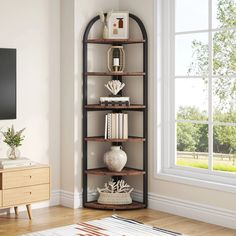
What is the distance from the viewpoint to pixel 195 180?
5020mm

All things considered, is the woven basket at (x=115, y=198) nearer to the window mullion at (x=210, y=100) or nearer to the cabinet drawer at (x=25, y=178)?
the cabinet drawer at (x=25, y=178)

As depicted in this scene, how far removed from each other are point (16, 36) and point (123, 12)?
111cm

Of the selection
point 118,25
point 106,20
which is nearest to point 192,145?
point 118,25

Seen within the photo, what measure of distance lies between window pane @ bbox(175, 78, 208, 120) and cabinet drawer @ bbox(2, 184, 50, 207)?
1.50 metres

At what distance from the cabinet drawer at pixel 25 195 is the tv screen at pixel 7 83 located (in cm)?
70

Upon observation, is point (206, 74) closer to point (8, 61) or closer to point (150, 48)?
point (150, 48)

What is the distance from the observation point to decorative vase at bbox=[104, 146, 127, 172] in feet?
17.5

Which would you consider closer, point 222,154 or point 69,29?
point 222,154

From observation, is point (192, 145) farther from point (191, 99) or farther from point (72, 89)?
point (72, 89)

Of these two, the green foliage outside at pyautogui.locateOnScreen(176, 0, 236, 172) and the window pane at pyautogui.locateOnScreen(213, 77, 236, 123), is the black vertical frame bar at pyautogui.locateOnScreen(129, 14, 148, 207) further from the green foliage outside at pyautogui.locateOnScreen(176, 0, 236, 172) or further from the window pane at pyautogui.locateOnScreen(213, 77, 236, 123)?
the window pane at pyautogui.locateOnScreen(213, 77, 236, 123)

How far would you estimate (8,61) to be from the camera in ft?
16.4

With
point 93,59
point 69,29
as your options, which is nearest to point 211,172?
point 93,59

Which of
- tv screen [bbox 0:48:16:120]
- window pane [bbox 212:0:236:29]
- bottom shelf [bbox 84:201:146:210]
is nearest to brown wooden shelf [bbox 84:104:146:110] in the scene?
tv screen [bbox 0:48:16:120]

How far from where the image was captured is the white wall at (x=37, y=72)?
5164 mm
